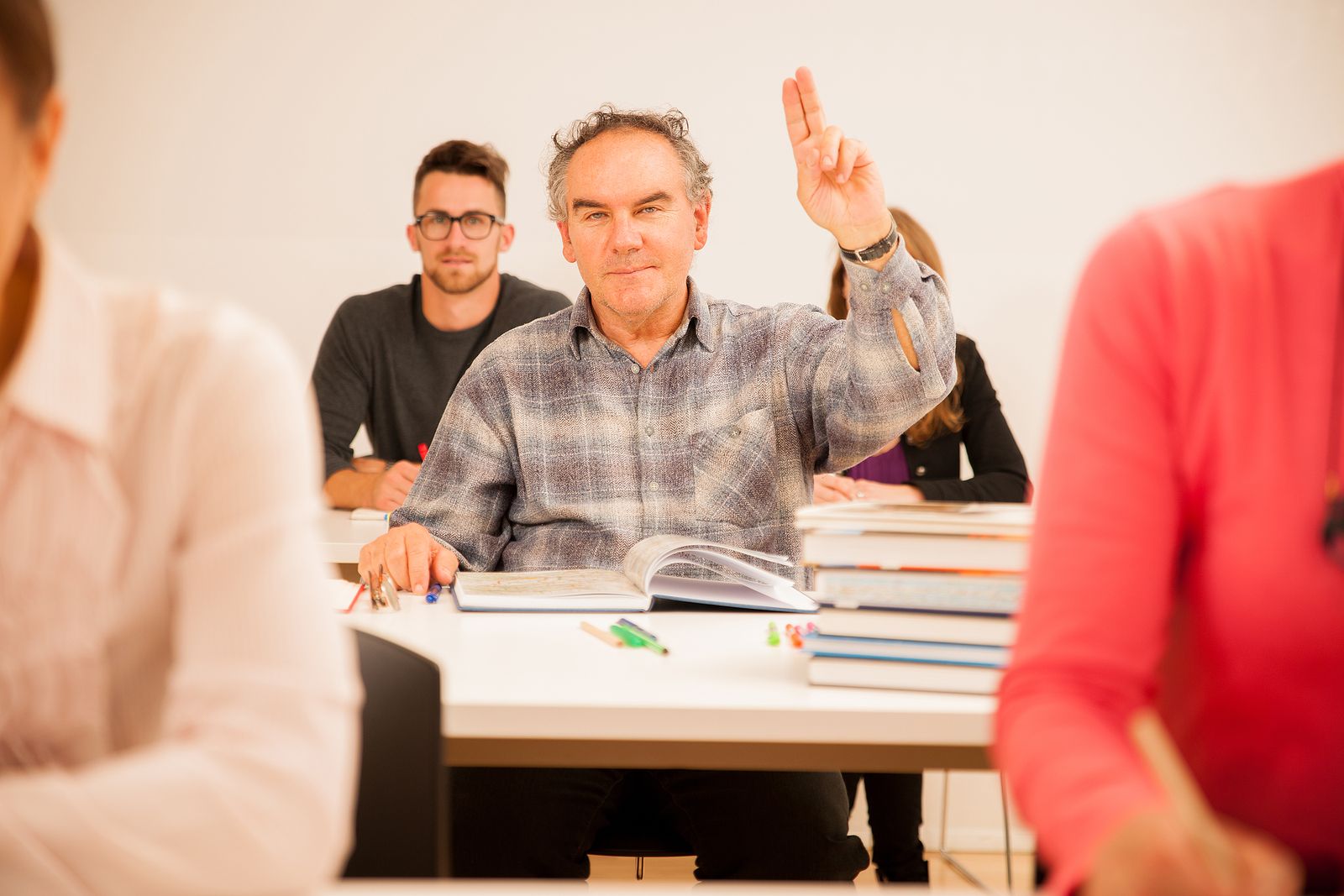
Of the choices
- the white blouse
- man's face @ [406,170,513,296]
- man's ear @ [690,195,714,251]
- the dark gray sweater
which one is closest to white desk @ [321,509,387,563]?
the dark gray sweater

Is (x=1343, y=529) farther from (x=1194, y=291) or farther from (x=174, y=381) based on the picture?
(x=174, y=381)

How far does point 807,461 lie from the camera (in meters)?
2.05

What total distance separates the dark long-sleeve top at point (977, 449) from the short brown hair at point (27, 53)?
100.0 inches

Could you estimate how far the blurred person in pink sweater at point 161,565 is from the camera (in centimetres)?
64

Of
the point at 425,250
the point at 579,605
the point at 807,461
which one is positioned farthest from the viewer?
the point at 425,250

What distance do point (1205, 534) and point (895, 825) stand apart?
2200 millimetres

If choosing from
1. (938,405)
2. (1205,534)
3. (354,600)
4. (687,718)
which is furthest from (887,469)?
(1205,534)

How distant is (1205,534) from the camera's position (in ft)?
2.41

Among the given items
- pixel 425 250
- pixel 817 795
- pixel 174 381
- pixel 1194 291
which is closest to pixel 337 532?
pixel 425 250

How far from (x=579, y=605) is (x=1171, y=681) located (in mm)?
921

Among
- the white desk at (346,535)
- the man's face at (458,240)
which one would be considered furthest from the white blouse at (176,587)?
the man's face at (458,240)

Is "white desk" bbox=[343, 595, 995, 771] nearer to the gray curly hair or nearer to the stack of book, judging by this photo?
the stack of book

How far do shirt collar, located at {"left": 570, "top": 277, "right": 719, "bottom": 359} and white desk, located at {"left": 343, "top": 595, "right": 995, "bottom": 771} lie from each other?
2.71 ft

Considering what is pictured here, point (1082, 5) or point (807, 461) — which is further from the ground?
point (1082, 5)
